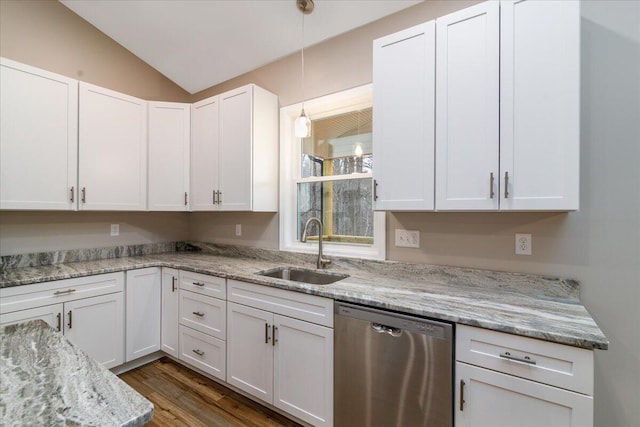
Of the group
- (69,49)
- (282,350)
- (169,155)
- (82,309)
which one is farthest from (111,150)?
(282,350)

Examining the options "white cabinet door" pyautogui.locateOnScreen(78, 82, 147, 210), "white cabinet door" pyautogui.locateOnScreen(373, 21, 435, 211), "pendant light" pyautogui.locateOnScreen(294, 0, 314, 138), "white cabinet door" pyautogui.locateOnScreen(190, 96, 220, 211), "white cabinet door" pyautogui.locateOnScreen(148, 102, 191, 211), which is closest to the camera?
"white cabinet door" pyautogui.locateOnScreen(373, 21, 435, 211)

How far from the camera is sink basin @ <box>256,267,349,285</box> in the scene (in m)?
2.26

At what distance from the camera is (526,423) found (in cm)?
121

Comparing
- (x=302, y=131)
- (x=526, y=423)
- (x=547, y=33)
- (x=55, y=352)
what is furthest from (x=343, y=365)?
(x=547, y=33)

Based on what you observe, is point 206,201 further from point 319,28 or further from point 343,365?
point 343,365

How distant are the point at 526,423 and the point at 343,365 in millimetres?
822

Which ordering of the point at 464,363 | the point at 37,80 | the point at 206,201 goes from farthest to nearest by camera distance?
the point at 206,201 → the point at 37,80 → the point at 464,363

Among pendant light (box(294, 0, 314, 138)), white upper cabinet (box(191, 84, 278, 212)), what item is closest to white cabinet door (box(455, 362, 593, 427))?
pendant light (box(294, 0, 314, 138))

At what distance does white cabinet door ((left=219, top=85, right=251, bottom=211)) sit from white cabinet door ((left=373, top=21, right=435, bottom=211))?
3.90ft

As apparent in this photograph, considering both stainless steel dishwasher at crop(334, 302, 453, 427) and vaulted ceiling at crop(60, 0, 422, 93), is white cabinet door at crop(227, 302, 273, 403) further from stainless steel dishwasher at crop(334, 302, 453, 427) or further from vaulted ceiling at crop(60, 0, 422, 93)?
vaulted ceiling at crop(60, 0, 422, 93)

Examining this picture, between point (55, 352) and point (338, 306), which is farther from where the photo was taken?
point (338, 306)

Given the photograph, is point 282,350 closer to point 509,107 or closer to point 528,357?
point 528,357

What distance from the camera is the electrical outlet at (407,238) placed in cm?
206

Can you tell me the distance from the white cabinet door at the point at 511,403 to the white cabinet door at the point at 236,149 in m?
1.96
